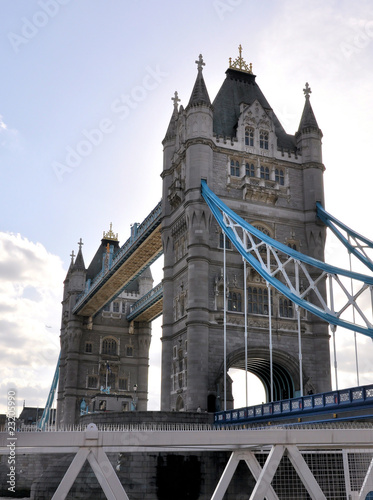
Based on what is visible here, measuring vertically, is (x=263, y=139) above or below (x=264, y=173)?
above

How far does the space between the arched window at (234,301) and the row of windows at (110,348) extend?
33.6 metres

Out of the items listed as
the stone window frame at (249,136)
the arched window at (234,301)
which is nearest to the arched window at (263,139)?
the stone window frame at (249,136)

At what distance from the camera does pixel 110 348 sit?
7194 centimetres

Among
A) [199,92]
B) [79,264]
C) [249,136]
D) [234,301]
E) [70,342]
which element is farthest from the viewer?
[79,264]

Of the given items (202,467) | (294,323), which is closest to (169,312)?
(294,323)

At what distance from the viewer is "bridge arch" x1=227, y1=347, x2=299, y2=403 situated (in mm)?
40000

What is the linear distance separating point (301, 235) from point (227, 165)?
718 cm

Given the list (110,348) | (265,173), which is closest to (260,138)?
(265,173)

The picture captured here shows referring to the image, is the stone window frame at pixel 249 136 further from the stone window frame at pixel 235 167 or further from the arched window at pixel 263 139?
the stone window frame at pixel 235 167

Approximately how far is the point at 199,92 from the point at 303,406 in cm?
2487

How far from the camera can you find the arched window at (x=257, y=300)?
4131 cm

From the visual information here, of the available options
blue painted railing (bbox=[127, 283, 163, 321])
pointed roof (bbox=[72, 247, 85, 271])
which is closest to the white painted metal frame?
blue painted railing (bbox=[127, 283, 163, 321])

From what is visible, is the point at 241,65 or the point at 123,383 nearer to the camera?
the point at 241,65

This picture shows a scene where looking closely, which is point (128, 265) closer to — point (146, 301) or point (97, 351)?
point (146, 301)
